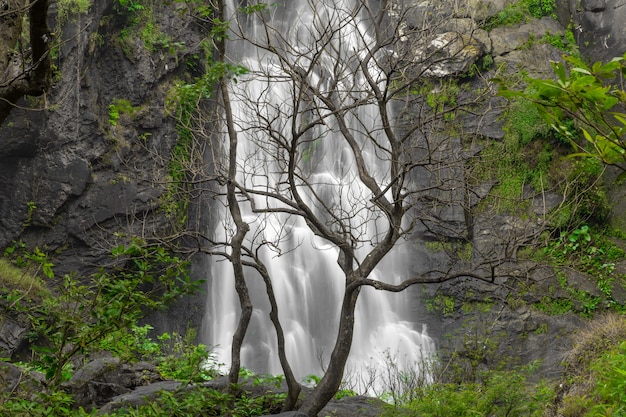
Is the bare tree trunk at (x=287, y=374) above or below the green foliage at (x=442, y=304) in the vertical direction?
below

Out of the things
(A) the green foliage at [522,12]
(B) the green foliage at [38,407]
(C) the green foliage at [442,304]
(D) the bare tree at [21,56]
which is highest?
(A) the green foliage at [522,12]

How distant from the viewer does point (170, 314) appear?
42.3 feet

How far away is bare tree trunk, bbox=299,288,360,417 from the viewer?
6.13 m

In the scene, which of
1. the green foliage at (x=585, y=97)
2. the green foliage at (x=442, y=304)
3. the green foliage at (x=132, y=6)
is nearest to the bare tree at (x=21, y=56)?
the green foliage at (x=585, y=97)

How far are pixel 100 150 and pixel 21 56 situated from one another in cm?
959

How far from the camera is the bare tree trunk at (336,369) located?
20.1 ft

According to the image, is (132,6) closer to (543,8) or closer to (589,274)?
(543,8)

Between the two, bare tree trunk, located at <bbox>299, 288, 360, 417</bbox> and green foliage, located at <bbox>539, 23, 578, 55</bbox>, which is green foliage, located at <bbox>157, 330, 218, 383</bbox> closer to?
bare tree trunk, located at <bbox>299, 288, 360, 417</bbox>

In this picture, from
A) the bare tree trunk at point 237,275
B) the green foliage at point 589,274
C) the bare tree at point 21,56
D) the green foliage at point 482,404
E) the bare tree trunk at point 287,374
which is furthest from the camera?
the green foliage at point 589,274

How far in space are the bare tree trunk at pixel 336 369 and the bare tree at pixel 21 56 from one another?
11.3 ft

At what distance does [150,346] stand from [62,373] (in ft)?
22.1

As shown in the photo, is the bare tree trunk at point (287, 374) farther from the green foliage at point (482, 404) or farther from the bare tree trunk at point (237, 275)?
the green foliage at point (482, 404)

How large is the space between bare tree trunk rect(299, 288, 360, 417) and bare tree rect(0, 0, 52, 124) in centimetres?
344

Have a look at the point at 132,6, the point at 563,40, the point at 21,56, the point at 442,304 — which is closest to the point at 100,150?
the point at 132,6
